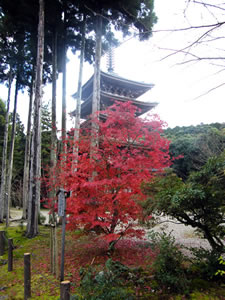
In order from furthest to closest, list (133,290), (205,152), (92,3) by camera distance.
→ (205,152), (92,3), (133,290)

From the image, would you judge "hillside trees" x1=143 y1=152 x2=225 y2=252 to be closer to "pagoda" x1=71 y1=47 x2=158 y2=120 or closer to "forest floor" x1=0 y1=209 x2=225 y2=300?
"forest floor" x1=0 y1=209 x2=225 y2=300

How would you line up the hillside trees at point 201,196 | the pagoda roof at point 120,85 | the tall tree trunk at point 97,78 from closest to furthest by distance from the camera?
the hillside trees at point 201,196, the tall tree trunk at point 97,78, the pagoda roof at point 120,85

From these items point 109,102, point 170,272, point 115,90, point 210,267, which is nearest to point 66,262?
point 170,272

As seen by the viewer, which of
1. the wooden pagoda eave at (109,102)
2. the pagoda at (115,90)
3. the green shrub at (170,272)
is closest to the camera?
the green shrub at (170,272)

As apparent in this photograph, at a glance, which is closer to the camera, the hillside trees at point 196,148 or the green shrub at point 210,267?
the green shrub at point 210,267

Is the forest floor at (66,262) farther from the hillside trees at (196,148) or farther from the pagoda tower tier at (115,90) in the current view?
the hillside trees at (196,148)

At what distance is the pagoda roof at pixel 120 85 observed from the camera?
13788 mm

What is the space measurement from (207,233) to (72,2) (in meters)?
9.86

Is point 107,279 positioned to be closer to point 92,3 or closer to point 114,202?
point 114,202

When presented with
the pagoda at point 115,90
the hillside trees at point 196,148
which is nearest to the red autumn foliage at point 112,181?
the pagoda at point 115,90

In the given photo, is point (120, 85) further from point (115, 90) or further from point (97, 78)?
point (97, 78)

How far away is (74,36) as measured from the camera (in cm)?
1013

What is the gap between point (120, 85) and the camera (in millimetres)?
14766

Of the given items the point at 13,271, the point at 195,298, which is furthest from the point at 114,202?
the point at 13,271
